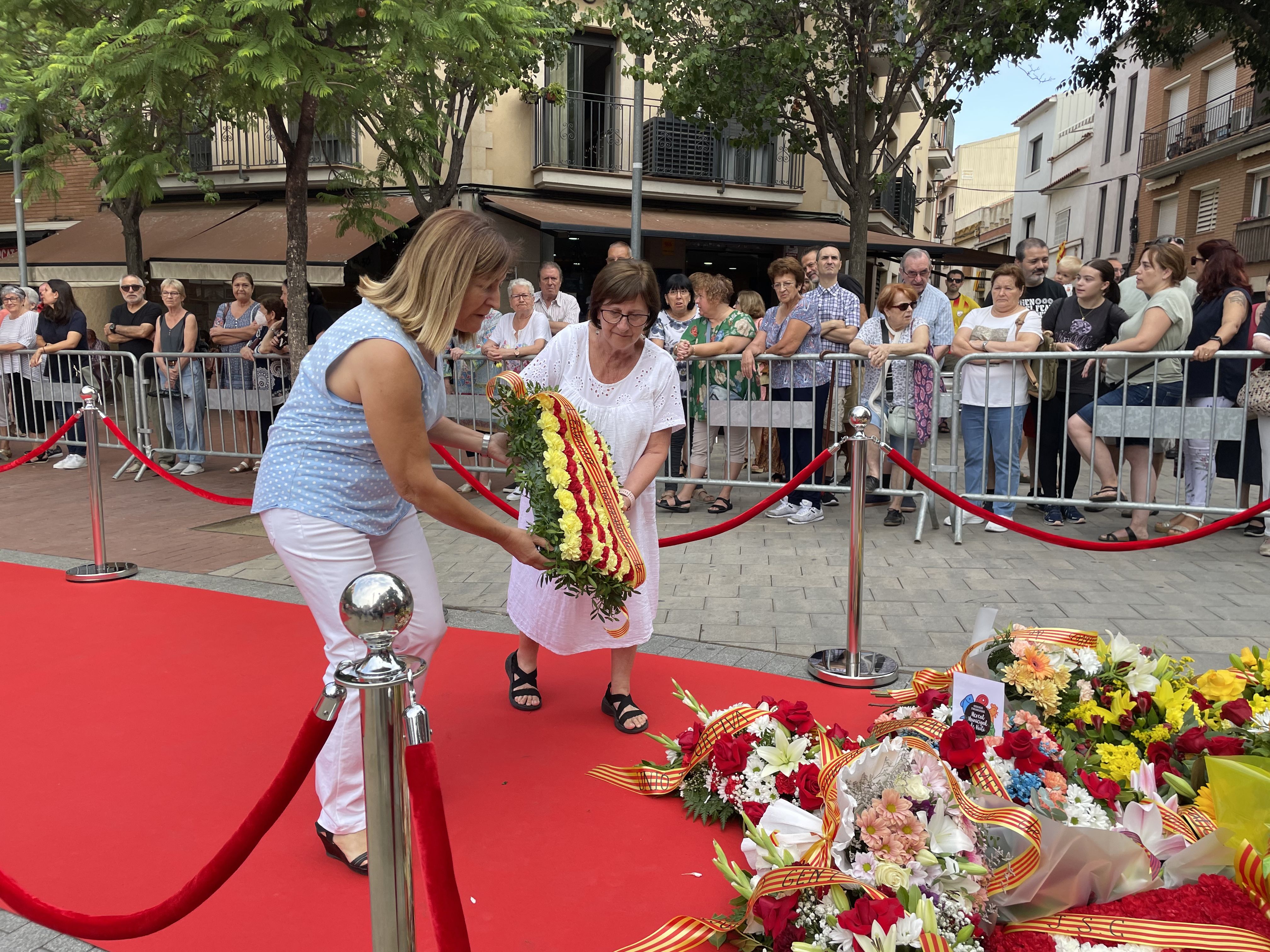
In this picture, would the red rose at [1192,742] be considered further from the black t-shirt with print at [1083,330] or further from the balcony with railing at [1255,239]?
the balcony with railing at [1255,239]

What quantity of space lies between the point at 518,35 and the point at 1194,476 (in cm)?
721

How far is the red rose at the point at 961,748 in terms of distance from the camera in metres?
2.71

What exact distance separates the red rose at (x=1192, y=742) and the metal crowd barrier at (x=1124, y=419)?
129 inches

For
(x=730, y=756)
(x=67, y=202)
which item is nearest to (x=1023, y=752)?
(x=730, y=756)

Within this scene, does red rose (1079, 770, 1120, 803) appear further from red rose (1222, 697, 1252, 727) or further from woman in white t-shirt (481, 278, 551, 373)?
woman in white t-shirt (481, 278, 551, 373)

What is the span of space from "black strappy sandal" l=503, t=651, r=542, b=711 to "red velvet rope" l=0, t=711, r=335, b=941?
2.22 m

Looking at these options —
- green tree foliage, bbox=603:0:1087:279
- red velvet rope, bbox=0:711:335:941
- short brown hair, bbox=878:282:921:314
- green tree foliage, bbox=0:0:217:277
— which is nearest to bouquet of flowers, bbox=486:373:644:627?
red velvet rope, bbox=0:711:335:941

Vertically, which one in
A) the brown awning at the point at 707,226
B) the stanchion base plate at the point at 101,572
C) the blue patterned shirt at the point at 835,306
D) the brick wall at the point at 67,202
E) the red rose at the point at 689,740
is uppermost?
the brick wall at the point at 67,202

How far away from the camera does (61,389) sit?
10.2 m

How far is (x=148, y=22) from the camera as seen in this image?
667 cm

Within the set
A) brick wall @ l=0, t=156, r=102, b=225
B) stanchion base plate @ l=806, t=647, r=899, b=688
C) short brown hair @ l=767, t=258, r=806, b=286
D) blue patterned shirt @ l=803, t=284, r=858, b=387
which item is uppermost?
brick wall @ l=0, t=156, r=102, b=225

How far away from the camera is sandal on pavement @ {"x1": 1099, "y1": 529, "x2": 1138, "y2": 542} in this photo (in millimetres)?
6754

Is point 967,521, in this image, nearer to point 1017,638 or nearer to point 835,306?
point 835,306

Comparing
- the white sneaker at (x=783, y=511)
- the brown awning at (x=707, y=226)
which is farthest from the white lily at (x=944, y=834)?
the brown awning at (x=707, y=226)
